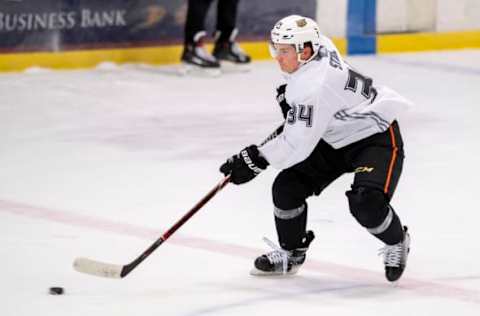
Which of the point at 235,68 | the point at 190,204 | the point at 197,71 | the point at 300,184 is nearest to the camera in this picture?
the point at 300,184

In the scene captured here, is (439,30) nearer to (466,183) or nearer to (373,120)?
(466,183)

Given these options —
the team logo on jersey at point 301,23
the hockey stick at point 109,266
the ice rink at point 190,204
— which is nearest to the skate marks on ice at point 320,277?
the ice rink at point 190,204

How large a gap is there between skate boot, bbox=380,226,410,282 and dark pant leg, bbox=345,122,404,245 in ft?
0.07

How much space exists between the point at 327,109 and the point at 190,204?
4.78 ft

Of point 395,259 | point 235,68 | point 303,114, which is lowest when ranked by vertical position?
point 235,68

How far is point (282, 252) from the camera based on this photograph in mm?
4023

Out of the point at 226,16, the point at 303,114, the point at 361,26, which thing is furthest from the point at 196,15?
the point at 303,114

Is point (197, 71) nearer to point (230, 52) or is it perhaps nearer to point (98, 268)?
point (230, 52)

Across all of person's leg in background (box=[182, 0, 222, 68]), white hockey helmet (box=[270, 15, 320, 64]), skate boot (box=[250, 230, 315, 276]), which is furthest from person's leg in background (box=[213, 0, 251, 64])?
white hockey helmet (box=[270, 15, 320, 64])

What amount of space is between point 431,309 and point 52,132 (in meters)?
3.32

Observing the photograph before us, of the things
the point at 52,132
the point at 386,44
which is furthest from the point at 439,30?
the point at 52,132

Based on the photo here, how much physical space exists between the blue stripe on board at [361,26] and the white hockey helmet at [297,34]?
225 inches

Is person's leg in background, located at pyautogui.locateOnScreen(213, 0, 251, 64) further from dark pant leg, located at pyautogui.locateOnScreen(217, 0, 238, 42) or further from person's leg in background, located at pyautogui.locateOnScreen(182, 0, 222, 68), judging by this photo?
person's leg in background, located at pyautogui.locateOnScreen(182, 0, 222, 68)

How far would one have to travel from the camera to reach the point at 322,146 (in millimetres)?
3951
